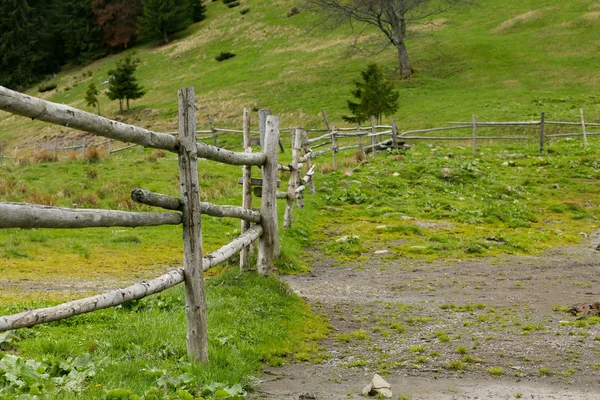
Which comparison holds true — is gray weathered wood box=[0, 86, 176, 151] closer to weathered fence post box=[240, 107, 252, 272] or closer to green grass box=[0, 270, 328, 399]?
green grass box=[0, 270, 328, 399]

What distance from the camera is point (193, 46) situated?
208ft

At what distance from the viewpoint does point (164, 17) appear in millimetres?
66000

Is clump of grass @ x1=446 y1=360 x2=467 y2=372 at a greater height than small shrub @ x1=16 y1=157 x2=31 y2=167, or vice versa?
small shrub @ x1=16 y1=157 x2=31 y2=167

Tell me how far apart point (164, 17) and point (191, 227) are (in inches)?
2561

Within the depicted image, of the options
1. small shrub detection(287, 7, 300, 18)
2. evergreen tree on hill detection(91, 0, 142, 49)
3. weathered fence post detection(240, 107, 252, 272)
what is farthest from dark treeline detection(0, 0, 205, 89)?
weathered fence post detection(240, 107, 252, 272)

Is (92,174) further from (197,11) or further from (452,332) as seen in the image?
(197,11)

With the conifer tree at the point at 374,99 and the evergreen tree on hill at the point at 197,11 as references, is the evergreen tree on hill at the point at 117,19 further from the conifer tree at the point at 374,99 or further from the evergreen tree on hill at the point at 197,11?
the conifer tree at the point at 374,99

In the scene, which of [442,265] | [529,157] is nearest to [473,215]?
[442,265]

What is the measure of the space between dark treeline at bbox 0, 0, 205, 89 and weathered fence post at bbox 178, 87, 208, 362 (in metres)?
67.6

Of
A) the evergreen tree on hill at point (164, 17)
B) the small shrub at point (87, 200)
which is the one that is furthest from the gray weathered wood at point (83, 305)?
the evergreen tree on hill at point (164, 17)

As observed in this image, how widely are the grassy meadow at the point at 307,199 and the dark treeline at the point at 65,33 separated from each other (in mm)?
20462

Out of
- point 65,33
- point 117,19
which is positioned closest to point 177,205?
point 117,19

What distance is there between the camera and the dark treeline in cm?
7238

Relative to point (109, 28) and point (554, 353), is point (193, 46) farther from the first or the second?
point (554, 353)
